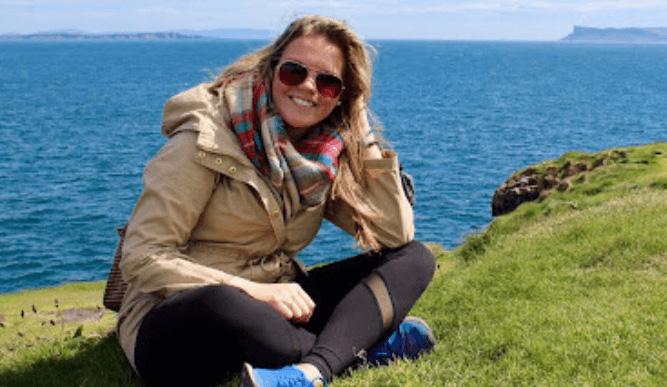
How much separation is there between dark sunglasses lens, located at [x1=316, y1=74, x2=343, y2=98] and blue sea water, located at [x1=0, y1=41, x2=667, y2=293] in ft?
1.76

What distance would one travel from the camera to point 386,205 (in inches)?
208

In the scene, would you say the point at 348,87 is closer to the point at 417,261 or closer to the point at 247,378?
the point at 417,261

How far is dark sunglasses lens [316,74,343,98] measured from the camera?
4.96 meters

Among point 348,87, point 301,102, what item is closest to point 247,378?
point 301,102

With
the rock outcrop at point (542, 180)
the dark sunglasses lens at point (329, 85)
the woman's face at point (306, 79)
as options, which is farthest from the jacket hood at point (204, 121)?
the rock outcrop at point (542, 180)

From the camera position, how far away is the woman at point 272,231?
14.2 ft

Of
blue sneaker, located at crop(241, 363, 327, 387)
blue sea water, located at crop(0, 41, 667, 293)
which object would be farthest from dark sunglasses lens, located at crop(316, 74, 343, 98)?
blue sneaker, located at crop(241, 363, 327, 387)

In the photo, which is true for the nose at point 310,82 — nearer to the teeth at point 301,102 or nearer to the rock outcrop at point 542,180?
the teeth at point 301,102

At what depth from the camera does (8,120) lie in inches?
3044

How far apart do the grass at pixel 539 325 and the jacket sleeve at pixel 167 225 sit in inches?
46.8

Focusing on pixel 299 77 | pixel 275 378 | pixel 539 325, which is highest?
pixel 299 77

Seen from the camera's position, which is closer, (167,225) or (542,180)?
(167,225)

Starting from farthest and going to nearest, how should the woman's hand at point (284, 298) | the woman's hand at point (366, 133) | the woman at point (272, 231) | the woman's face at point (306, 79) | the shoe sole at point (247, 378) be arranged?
the woman's hand at point (366, 133) → the woman's face at point (306, 79) → the woman's hand at point (284, 298) → the woman at point (272, 231) → the shoe sole at point (247, 378)

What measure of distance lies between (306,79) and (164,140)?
62401 millimetres
